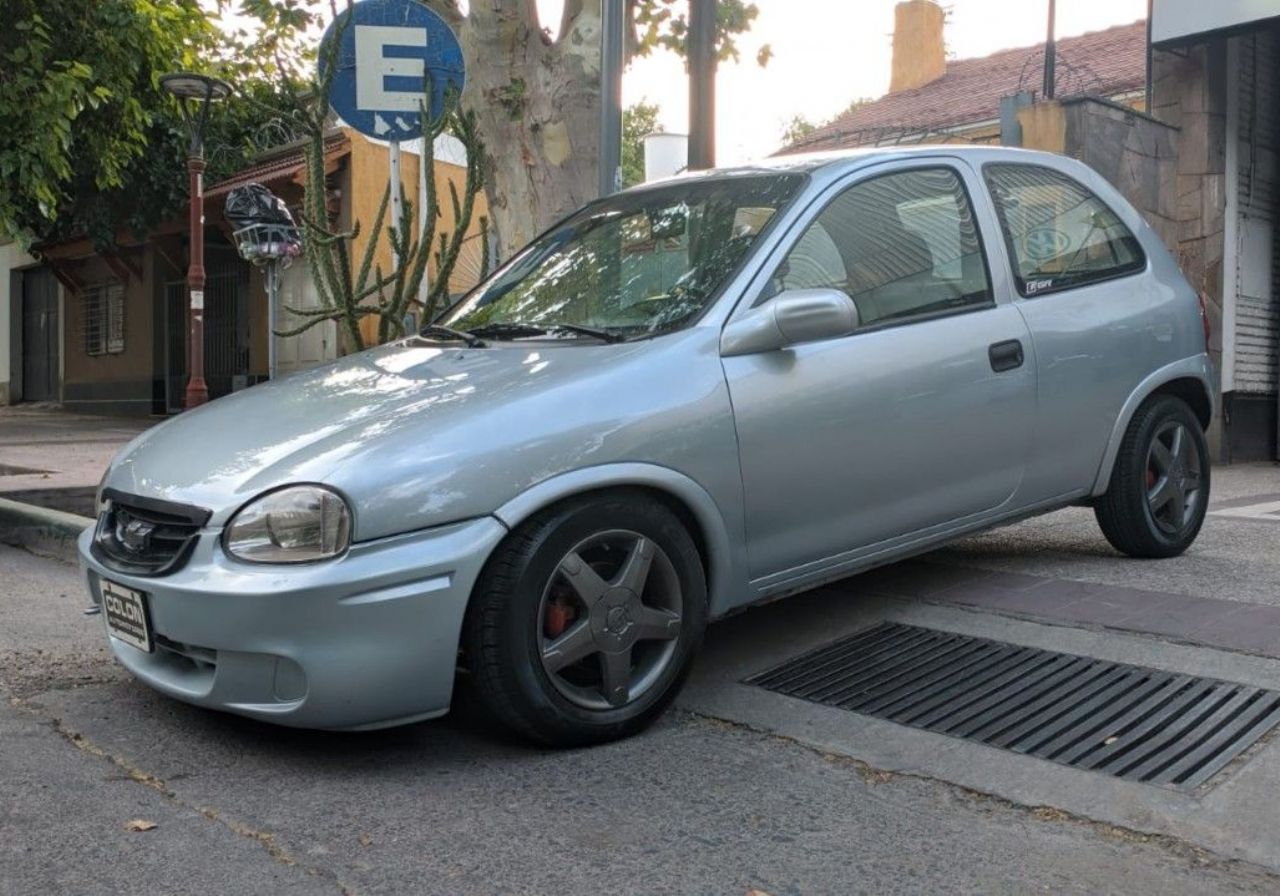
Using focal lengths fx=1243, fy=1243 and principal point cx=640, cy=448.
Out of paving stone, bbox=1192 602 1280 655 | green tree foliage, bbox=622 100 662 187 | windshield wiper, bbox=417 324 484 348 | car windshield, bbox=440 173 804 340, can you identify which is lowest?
paving stone, bbox=1192 602 1280 655

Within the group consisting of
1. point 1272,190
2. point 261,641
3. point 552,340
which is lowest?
point 261,641

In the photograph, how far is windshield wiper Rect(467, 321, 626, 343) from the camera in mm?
3689

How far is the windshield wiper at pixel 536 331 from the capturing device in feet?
12.1

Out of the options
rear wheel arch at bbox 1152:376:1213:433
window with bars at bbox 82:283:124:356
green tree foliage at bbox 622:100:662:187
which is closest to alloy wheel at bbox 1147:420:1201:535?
rear wheel arch at bbox 1152:376:1213:433

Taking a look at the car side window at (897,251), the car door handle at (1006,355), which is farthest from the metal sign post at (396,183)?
the car door handle at (1006,355)

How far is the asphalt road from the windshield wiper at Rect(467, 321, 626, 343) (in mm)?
1120

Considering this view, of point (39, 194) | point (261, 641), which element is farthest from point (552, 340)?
point (39, 194)

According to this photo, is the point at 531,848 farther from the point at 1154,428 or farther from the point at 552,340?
the point at 1154,428

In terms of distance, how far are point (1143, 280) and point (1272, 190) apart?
767 centimetres

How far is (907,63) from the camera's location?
25656 mm

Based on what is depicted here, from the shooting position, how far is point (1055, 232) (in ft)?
15.5

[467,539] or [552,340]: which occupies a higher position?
[552,340]

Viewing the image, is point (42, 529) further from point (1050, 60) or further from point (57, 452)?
point (1050, 60)

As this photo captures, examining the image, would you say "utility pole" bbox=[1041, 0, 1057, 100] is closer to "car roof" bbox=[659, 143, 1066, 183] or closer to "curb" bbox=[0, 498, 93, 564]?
"car roof" bbox=[659, 143, 1066, 183]
